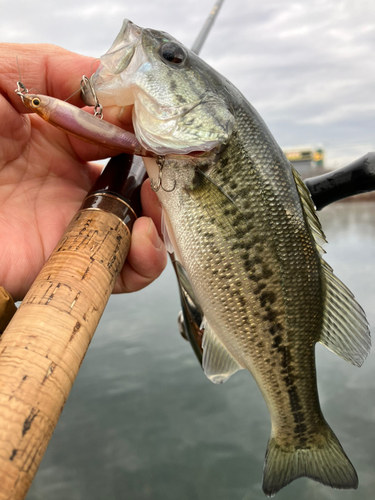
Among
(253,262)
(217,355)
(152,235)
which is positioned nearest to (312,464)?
(217,355)

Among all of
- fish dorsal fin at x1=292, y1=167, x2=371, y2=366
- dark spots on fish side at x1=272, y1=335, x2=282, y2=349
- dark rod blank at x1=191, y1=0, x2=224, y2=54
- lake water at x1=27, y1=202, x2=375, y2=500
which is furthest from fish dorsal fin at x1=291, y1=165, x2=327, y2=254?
lake water at x1=27, y1=202, x2=375, y2=500

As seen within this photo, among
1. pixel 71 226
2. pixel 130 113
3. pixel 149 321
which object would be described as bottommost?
pixel 149 321

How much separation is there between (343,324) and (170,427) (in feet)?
9.28

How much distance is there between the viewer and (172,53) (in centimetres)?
136

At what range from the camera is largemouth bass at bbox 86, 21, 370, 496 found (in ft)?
4.26

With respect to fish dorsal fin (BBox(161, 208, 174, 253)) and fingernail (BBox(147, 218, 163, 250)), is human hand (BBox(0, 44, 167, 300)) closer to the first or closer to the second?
fingernail (BBox(147, 218, 163, 250))

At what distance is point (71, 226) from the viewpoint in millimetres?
1297

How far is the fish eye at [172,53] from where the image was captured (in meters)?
1.35

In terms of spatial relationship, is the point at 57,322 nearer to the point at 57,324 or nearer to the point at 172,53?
the point at 57,324

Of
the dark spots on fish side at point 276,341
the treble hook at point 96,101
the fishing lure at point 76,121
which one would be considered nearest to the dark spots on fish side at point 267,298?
the dark spots on fish side at point 276,341

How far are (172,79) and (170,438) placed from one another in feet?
10.7

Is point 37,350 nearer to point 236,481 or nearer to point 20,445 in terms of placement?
point 20,445

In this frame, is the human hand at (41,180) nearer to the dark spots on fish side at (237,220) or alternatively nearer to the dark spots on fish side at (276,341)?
the dark spots on fish side at (237,220)

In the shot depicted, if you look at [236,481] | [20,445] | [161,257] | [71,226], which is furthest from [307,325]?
[236,481]
